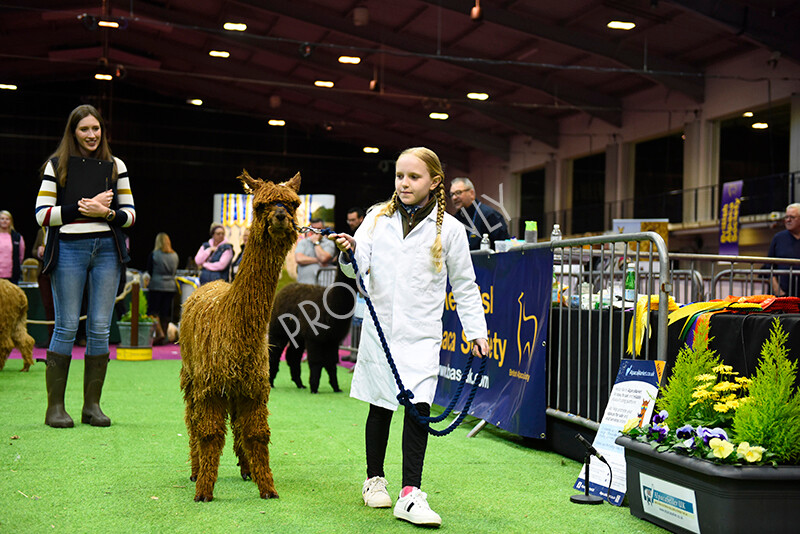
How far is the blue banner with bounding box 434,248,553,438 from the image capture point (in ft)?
15.8

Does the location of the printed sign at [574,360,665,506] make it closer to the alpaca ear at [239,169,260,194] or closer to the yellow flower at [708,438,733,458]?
the yellow flower at [708,438,733,458]

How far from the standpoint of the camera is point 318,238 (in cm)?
1080

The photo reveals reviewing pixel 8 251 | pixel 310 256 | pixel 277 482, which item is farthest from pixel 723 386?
pixel 8 251

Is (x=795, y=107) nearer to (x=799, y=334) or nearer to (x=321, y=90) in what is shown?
(x=321, y=90)

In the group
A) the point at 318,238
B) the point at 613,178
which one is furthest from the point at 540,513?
the point at 613,178

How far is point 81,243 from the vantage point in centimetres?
471

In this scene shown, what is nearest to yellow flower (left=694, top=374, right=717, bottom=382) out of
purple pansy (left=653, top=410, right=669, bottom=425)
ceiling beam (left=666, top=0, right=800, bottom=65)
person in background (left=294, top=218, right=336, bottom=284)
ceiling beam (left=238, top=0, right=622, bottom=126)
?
purple pansy (left=653, top=410, right=669, bottom=425)

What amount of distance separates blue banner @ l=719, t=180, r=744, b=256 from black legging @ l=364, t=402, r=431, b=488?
13.5 meters

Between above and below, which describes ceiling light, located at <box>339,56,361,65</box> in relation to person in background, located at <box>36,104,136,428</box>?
above

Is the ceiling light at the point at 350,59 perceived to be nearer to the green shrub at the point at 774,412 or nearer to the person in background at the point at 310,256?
the person in background at the point at 310,256

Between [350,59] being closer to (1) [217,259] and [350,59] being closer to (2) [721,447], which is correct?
(1) [217,259]

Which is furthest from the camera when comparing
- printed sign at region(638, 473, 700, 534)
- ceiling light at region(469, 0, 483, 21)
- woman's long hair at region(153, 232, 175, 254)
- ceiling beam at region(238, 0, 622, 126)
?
ceiling beam at region(238, 0, 622, 126)

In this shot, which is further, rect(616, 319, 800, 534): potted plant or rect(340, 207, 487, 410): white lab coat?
rect(340, 207, 487, 410): white lab coat

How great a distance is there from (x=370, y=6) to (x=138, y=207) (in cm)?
1534
